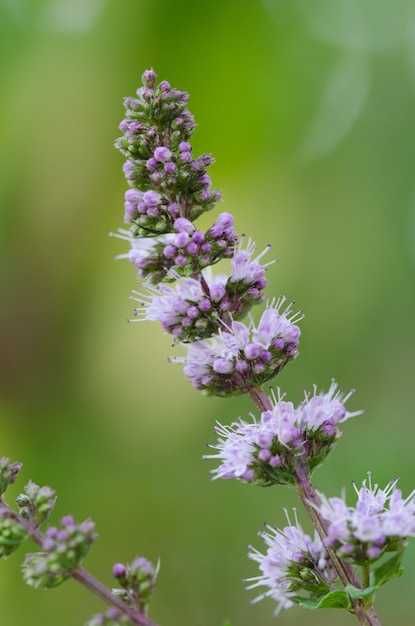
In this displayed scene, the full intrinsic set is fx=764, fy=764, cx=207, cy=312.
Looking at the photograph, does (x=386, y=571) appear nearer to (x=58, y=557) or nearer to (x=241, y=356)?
(x=241, y=356)

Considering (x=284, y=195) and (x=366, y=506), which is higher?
(x=284, y=195)

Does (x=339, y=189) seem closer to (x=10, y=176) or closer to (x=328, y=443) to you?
(x=10, y=176)

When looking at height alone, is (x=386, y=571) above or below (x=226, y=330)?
below

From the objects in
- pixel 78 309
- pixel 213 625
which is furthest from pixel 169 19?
pixel 213 625

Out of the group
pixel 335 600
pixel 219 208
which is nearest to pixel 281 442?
pixel 335 600

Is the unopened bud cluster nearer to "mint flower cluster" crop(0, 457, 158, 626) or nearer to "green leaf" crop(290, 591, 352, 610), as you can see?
"mint flower cluster" crop(0, 457, 158, 626)
